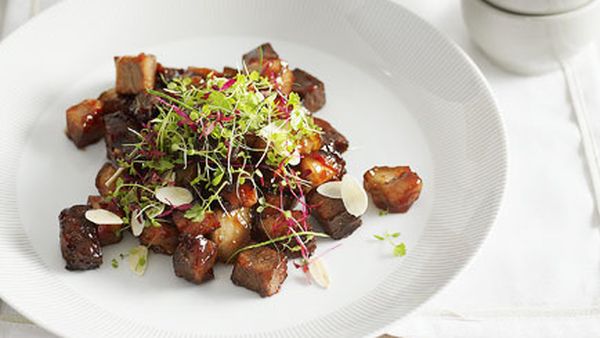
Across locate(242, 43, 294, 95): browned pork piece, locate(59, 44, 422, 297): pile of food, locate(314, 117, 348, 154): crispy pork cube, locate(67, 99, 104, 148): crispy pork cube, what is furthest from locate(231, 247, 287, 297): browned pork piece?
locate(67, 99, 104, 148): crispy pork cube

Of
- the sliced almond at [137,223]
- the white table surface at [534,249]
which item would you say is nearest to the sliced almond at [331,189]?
the white table surface at [534,249]

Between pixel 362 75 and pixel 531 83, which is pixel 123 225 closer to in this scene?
pixel 362 75

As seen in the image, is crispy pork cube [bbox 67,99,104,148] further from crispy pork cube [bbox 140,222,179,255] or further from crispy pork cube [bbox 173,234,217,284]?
crispy pork cube [bbox 173,234,217,284]

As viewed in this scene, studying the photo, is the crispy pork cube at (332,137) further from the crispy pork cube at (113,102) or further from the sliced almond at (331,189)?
the crispy pork cube at (113,102)

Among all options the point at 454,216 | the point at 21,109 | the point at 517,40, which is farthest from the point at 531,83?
the point at 21,109

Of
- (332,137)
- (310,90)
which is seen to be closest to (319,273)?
(332,137)
